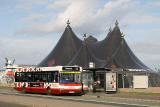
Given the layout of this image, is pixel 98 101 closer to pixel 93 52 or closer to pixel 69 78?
pixel 69 78

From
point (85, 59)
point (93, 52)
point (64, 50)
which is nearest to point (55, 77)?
point (85, 59)

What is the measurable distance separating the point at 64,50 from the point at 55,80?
133ft

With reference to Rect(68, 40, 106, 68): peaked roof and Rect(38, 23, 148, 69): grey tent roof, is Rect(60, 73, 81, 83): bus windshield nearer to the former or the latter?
Rect(38, 23, 148, 69): grey tent roof

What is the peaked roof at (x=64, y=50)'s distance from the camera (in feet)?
223

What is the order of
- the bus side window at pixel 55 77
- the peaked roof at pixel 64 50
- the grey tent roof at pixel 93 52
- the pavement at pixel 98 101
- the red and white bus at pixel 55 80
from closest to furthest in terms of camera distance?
the pavement at pixel 98 101, the red and white bus at pixel 55 80, the bus side window at pixel 55 77, the grey tent roof at pixel 93 52, the peaked roof at pixel 64 50

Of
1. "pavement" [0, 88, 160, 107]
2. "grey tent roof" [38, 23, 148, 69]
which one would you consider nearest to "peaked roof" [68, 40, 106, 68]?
"grey tent roof" [38, 23, 148, 69]

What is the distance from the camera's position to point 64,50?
68.8 metres

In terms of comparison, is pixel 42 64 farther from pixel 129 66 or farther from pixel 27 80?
pixel 27 80

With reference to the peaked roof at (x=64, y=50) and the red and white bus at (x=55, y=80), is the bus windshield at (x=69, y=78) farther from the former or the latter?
the peaked roof at (x=64, y=50)

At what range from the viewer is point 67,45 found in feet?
228

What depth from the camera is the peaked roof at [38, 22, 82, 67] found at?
67875 mm

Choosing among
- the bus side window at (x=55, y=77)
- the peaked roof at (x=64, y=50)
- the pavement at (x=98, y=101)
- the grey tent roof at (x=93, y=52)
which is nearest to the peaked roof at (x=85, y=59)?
the grey tent roof at (x=93, y=52)

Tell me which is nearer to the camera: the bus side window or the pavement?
the pavement

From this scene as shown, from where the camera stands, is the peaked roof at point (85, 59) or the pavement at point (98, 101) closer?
the pavement at point (98, 101)
